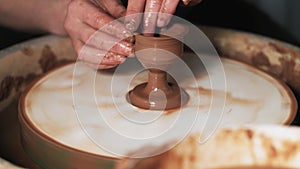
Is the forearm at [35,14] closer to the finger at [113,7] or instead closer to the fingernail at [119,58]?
the finger at [113,7]

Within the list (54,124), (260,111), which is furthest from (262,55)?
(54,124)

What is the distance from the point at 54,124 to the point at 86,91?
0.16 metres

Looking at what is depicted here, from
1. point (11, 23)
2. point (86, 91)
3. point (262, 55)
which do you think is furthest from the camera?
point (11, 23)

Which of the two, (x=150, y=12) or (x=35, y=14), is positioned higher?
(x=150, y=12)

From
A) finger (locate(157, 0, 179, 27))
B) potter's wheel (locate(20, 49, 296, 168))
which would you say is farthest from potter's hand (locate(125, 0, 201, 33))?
potter's wheel (locate(20, 49, 296, 168))

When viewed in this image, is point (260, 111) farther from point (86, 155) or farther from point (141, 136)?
point (86, 155)

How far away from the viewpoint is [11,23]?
5.52ft

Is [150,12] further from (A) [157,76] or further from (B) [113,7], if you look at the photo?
(B) [113,7]

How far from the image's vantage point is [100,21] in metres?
1.29

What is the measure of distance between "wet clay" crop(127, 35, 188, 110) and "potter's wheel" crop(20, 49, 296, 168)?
0.02 metres

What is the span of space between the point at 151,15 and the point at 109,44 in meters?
0.14

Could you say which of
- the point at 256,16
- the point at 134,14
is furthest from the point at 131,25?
the point at 256,16

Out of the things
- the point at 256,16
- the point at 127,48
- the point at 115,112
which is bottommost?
the point at 256,16

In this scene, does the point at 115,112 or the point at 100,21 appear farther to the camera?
the point at 100,21
